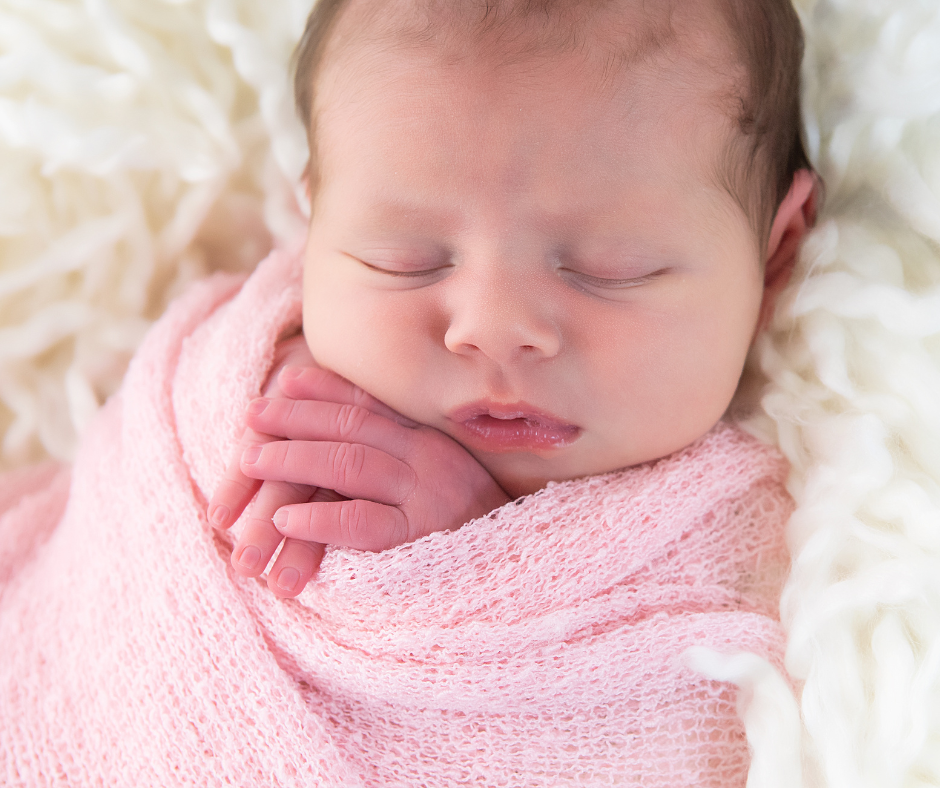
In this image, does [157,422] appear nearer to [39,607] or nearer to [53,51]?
[39,607]

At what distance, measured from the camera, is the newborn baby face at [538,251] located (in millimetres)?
886

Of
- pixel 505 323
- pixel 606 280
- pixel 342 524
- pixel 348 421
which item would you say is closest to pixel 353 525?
pixel 342 524

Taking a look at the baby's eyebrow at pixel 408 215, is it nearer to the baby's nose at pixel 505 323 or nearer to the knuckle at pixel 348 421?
the baby's nose at pixel 505 323

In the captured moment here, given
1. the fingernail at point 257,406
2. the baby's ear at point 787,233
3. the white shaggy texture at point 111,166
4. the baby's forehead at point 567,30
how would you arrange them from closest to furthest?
the baby's forehead at point 567,30 → the fingernail at point 257,406 → the baby's ear at point 787,233 → the white shaggy texture at point 111,166

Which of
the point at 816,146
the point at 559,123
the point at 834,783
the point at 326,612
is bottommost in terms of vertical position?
the point at 834,783

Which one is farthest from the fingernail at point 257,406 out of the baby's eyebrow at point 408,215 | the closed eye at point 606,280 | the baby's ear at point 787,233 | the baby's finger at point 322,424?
the baby's ear at point 787,233

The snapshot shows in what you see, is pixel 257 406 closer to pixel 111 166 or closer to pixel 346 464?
pixel 346 464

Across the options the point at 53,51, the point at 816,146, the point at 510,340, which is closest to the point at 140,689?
the point at 510,340

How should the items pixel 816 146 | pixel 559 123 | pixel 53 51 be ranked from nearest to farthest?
pixel 559 123, pixel 816 146, pixel 53 51

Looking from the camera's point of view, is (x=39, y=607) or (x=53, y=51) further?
(x=53, y=51)

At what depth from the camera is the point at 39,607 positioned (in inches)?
42.8

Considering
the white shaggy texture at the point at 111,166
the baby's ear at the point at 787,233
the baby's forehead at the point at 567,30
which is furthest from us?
the white shaggy texture at the point at 111,166

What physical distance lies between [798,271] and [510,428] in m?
0.42

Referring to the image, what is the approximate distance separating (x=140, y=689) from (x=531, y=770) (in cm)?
42
